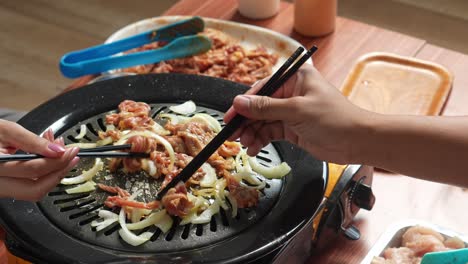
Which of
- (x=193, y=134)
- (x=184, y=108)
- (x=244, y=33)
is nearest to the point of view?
(x=193, y=134)

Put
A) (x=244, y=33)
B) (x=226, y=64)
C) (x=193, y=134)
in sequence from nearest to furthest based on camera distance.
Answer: (x=193, y=134), (x=226, y=64), (x=244, y=33)

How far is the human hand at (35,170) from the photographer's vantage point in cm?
117

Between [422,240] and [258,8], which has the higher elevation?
[258,8]

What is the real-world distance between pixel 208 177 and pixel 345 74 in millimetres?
874

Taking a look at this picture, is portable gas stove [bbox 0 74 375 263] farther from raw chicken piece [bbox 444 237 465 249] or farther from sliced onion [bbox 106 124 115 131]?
raw chicken piece [bbox 444 237 465 249]

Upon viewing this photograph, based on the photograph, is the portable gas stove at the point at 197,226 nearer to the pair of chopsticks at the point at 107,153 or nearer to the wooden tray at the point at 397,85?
the pair of chopsticks at the point at 107,153

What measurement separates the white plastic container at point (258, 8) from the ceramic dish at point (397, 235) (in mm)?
1124

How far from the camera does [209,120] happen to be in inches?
→ 56.4

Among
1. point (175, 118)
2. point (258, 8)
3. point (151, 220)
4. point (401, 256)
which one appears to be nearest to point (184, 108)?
point (175, 118)

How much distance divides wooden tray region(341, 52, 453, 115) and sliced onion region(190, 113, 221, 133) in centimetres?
60

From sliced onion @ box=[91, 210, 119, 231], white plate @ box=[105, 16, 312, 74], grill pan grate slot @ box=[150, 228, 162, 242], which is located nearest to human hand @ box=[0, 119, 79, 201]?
sliced onion @ box=[91, 210, 119, 231]

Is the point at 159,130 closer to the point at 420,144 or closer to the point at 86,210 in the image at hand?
the point at 86,210

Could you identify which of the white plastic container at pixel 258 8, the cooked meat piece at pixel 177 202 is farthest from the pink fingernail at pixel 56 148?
the white plastic container at pixel 258 8

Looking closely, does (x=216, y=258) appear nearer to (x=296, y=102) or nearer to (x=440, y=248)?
(x=296, y=102)
